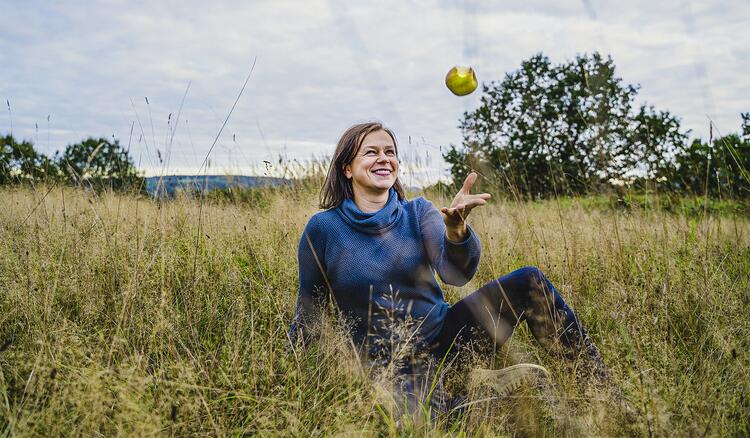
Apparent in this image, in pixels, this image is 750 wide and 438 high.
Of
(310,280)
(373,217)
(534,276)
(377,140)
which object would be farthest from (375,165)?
(534,276)

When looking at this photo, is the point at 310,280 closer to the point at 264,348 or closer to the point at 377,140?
the point at 264,348

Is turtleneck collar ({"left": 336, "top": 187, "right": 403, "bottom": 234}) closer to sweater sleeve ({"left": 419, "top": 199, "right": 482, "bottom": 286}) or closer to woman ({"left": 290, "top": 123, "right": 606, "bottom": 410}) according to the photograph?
woman ({"left": 290, "top": 123, "right": 606, "bottom": 410})

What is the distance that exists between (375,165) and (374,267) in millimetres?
452

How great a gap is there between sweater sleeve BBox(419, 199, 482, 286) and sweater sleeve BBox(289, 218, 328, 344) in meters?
0.46

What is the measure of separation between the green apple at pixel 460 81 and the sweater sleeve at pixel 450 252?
872 mm

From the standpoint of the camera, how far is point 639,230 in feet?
12.2

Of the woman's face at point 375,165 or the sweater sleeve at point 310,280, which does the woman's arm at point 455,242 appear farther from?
the sweater sleeve at point 310,280

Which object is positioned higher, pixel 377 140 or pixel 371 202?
pixel 377 140

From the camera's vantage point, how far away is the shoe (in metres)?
1.90

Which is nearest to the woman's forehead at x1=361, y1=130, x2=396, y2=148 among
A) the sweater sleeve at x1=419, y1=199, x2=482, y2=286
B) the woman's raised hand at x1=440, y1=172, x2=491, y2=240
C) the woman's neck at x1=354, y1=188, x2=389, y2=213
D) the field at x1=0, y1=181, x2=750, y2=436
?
the woman's neck at x1=354, y1=188, x2=389, y2=213

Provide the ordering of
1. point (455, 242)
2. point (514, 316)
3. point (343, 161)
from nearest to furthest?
point (455, 242), point (514, 316), point (343, 161)

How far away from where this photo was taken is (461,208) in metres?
1.87

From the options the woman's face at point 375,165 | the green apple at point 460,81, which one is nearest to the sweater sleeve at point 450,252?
the woman's face at point 375,165

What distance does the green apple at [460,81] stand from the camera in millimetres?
2785
